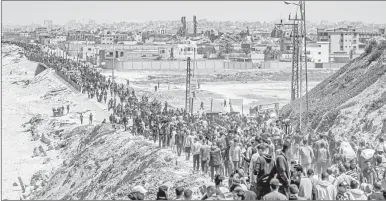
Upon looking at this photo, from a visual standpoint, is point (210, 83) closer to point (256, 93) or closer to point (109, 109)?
point (256, 93)

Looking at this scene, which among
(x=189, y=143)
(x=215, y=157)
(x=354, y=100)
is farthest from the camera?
(x=354, y=100)

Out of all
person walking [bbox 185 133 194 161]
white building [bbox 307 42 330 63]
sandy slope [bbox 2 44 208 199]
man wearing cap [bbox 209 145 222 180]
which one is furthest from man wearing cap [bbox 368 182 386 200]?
white building [bbox 307 42 330 63]

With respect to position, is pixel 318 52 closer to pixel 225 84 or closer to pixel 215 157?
pixel 225 84

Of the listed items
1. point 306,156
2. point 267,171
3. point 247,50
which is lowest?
point 247,50

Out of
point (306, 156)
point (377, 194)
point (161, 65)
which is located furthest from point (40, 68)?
point (377, 194)

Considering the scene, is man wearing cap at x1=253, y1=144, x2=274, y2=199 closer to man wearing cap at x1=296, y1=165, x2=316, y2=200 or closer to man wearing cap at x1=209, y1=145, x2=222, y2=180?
man wearing cap at x1=296, y1=165, x2=316, y2=200

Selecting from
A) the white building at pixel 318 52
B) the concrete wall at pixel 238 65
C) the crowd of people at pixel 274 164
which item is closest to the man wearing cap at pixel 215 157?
the crowd of people at pixel 274 164

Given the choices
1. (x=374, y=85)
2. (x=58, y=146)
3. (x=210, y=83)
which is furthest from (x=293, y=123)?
(x=210, y=83)
